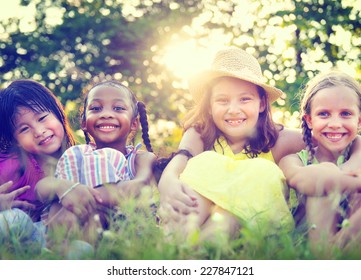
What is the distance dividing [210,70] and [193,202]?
0.92 m

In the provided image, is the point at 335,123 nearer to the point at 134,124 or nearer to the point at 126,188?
the point at 126,188

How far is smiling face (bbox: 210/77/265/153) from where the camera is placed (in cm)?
280

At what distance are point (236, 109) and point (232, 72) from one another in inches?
8.2

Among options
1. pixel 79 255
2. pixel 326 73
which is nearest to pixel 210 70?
pixel 326 73

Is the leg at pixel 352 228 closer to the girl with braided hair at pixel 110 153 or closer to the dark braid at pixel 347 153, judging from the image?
the dark braid at pixel 347 153

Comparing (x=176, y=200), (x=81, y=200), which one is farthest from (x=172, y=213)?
(x=81, y=200)

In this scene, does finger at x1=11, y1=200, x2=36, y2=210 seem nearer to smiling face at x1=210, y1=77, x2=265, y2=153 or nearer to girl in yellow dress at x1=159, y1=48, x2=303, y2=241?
girl in yellow dress at x1=159, y1=48, x2=303, y2=241

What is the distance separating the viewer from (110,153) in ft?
8.70

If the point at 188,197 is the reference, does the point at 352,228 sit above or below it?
below

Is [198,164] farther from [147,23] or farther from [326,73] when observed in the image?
[147,23]

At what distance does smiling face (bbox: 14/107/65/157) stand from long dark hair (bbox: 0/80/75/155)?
32mm

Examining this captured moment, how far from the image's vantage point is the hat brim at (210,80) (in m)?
2.83

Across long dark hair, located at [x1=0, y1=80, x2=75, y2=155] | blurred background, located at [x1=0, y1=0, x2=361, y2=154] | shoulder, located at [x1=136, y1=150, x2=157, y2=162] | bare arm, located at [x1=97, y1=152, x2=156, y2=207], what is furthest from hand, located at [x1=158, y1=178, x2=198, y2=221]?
blurred background, located at [x1=0, y1=0, x2=361, y2=154]

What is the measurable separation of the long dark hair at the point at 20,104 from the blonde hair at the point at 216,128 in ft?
2.43
